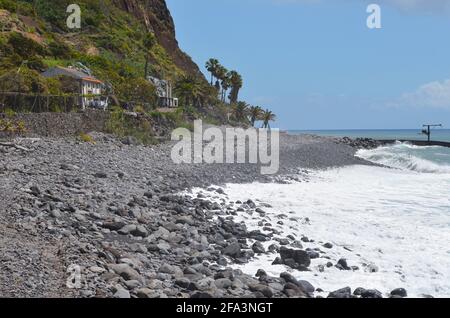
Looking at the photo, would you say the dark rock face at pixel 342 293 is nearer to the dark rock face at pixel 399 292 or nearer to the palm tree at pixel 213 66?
the dark rock face at pixel 399 292

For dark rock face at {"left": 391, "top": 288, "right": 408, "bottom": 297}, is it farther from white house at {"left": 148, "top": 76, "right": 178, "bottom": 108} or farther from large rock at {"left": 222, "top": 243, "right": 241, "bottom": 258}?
white house at {"left": 148, "top": 76, "right": 178, "bottom": 108}

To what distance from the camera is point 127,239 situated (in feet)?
27.5

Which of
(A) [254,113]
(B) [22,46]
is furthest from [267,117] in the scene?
(B) [22,46]

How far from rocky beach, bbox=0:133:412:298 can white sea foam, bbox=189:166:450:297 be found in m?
0.36

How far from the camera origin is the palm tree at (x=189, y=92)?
63938 mm

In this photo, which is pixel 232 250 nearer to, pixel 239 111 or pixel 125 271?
pixel 125 271

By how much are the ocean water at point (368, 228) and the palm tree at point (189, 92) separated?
4461 cm

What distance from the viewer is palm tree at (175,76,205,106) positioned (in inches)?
2517

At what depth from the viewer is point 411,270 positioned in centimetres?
880

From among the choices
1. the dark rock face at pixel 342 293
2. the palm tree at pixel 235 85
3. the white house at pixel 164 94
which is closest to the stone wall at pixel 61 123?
the dark rock face at pixel 342 293

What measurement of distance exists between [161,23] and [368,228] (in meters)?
92.2

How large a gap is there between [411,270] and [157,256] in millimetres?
4695
